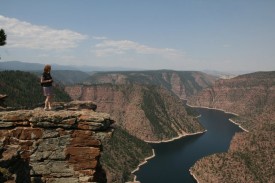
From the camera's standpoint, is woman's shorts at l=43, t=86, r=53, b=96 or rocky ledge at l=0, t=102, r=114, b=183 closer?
rocky ledge at l=0, t=102, r=114, b=183

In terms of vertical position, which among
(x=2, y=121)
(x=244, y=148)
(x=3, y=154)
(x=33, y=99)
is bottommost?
(x=244, y=148)

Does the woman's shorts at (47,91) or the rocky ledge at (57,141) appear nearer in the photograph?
the rocky ledge at (57,141)

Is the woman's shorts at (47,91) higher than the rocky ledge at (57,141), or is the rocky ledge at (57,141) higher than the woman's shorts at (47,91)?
the woman's shorts at (47,91)

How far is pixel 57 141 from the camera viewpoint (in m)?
27.5

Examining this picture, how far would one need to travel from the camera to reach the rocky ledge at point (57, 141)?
27.2 m

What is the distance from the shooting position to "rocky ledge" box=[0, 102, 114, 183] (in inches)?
1070

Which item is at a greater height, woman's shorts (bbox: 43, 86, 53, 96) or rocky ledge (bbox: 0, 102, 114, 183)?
woman's shorts (bbox: 43, 86, 53, 96)

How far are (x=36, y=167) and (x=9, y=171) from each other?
12.3 ft

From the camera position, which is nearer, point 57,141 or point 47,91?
point 57,141

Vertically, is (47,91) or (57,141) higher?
(47,91)

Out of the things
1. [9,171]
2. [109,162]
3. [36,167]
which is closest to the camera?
[9,171]

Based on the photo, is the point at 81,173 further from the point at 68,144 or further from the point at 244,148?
the point at 244,148

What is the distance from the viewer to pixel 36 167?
27172 millimetres

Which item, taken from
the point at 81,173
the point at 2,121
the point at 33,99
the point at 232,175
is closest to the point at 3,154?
the point at 2,121
